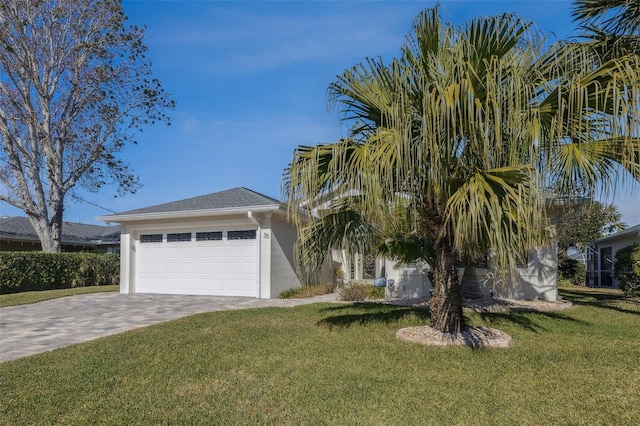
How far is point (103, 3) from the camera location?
20328mm

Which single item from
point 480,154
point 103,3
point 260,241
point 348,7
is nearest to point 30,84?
point 103,3

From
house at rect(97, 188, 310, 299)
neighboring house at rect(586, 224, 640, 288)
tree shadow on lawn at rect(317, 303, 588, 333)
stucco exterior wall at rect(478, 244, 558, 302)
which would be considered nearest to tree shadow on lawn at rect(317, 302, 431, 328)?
→ tree shadow on lawn at rect(317, 303, 588, 333)

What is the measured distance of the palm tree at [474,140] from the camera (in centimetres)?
475

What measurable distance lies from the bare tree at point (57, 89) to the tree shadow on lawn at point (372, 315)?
17.3 m

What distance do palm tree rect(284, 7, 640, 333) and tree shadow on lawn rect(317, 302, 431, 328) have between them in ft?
6.48

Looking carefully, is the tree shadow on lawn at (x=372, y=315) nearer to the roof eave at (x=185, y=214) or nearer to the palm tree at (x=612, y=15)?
the roof eave at (x=185, y=214)

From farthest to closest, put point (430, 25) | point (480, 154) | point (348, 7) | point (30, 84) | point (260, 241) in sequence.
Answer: point (30, 84) < point (260, 241) < point (348, 7) < point (430, 25) < point (480, 154)

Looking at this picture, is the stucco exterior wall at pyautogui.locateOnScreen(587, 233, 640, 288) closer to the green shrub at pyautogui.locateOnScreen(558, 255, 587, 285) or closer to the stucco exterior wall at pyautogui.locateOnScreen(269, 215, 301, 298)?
the green shrub at pyautogui.locateOnScreen(558, 255, 587, 285)

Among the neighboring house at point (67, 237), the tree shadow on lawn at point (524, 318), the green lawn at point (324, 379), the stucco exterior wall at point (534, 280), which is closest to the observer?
the green lawn at point (324, 379)

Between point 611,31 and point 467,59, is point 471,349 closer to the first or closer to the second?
point 467,59

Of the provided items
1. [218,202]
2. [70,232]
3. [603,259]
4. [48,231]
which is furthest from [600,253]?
[70,232]

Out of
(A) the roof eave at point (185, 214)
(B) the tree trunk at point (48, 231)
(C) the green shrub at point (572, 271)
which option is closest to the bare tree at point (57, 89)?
(B) the tree trunk at point (48, 231)

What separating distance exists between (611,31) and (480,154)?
599 centimetres

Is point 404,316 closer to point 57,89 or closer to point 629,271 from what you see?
point 629,271
